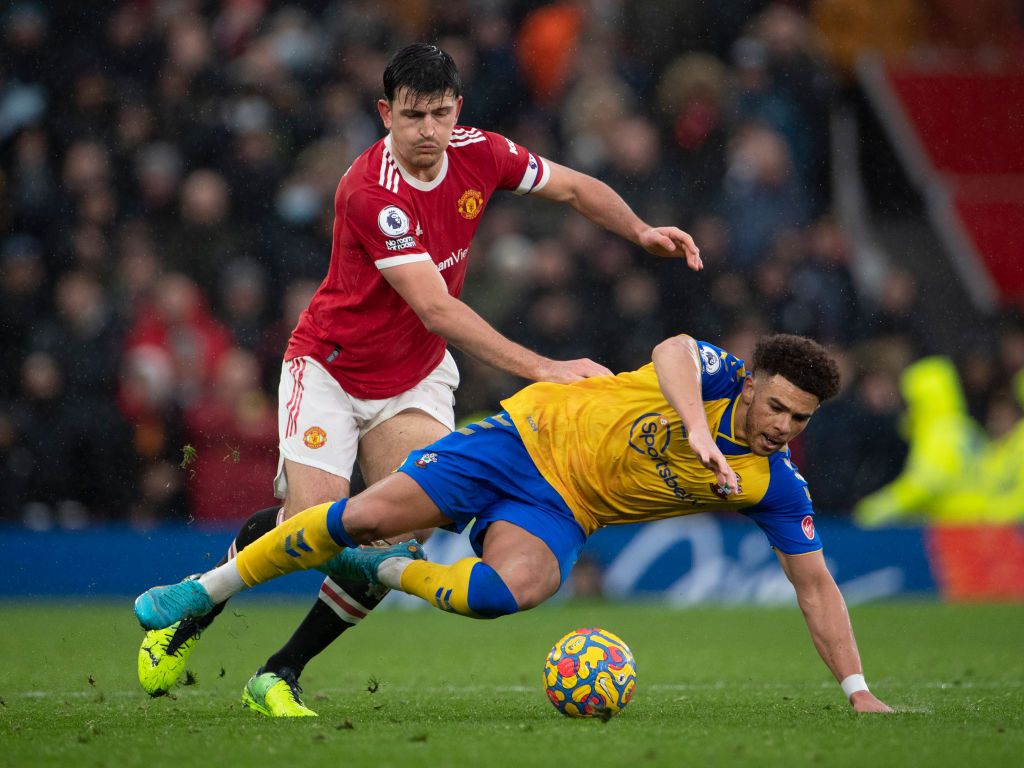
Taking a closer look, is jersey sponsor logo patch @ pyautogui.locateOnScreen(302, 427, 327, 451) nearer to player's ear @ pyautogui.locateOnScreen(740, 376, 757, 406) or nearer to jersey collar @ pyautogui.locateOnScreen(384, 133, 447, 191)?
jersey collar @ pyautogui.locateOnScreen(384, 133, 447, 191)

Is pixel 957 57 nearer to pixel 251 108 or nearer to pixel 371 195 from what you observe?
pixel 251 108

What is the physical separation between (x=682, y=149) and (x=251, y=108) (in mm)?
3937

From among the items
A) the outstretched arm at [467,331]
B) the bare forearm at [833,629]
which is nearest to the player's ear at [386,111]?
the outstretched arm at [467,331]

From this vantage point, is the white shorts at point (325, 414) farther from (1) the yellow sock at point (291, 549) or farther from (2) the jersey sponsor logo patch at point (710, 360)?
(2) the jersey sponsor logo patch at point (710, 360)

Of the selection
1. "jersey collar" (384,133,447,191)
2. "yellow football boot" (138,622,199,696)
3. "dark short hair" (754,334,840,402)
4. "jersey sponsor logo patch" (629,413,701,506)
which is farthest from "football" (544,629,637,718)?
"jersey collar" (384,133,447,191)

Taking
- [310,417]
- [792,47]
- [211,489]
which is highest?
[792,47]

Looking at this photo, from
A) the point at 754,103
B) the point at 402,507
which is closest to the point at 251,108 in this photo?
the point at 754,103

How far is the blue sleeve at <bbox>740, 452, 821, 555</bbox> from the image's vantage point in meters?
5.76

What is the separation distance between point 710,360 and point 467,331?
94cm

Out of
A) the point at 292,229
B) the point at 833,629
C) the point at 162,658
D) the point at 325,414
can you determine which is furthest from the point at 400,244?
the point at 292,229

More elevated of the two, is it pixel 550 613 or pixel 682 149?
pixel 682 149

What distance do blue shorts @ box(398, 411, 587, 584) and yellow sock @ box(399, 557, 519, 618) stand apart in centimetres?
26

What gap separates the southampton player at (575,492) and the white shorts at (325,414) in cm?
47

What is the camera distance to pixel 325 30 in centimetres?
1409
